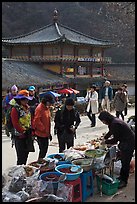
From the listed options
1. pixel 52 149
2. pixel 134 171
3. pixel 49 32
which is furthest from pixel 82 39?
pixel 134 171

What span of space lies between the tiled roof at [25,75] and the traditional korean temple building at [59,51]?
1.04 metres

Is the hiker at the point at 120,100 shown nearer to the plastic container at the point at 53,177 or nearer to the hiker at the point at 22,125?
the hiker at the point at 22,125

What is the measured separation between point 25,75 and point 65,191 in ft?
49.4

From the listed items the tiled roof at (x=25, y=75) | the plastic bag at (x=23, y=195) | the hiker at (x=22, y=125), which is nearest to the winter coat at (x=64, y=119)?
the hiker at (x=22, y=125)

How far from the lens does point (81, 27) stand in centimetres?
4525

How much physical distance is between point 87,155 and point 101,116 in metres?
0.78

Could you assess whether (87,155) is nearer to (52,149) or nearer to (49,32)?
(52,149)

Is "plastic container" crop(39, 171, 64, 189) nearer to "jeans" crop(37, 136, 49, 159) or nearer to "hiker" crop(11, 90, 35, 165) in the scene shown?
"hiker" crop(11, 90, 35, 165)

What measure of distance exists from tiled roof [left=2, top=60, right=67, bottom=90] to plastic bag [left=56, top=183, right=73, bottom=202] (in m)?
11.5

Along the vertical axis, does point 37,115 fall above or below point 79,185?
above

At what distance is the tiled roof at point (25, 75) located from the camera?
16.7m

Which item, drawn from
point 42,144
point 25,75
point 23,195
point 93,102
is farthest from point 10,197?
point 25,75

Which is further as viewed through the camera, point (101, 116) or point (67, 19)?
point (67, 19)

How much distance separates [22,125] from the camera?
501 centimetres
